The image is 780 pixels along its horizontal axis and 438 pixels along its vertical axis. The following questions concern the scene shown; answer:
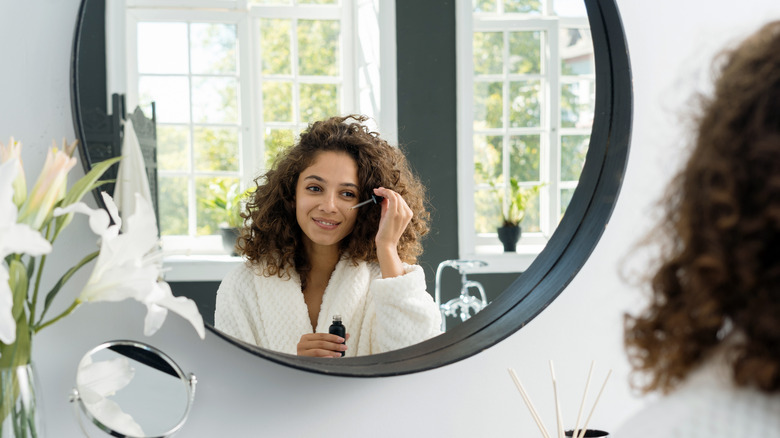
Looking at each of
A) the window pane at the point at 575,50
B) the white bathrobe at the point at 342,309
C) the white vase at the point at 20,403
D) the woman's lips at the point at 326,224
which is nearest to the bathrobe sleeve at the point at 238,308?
the white bathrobe at the point at 342,309

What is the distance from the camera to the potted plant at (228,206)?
859mm

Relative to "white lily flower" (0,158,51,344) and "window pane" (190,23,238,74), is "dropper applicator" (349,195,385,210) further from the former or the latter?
"white lily flower" (0,158,51,344)

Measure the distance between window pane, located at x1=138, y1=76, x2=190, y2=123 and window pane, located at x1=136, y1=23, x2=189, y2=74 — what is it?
0.01 m

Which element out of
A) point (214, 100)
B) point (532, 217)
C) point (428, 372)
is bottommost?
point (428, 372)

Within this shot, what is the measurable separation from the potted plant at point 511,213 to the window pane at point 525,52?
152mm

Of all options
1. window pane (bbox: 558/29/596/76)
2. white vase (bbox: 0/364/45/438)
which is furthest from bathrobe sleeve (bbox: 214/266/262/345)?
window pane (bbox: 558/29/596/76)

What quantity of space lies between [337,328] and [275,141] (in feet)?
0.80

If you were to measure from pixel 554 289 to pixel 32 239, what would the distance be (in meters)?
0.66

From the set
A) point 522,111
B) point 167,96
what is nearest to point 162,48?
point 167,96

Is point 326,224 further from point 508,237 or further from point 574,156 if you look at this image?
point 574,156

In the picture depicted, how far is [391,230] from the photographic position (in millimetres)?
954

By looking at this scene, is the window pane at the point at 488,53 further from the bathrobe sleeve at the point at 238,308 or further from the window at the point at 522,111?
the bathrobe sleeve at the point at 238,308

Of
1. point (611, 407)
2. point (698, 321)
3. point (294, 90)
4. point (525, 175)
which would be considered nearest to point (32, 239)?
point (294, 90)

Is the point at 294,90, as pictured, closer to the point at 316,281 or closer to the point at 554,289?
the point at 316,281
